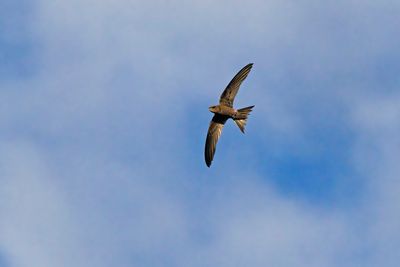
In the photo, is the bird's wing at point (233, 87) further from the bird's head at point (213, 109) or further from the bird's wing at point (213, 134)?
the bird's wing at point (213, 134)

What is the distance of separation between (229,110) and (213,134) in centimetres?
247

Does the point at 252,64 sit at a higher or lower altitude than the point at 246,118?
higher

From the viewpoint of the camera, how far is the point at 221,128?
5234 centimetres

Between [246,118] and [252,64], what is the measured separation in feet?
11.6

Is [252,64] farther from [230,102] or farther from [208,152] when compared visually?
[208,152]

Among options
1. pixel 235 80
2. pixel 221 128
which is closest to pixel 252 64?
pixel 235 80

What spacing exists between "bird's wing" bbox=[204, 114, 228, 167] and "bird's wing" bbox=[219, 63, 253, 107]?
47.8 inches

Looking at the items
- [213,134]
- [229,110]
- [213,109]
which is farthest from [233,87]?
[213,134]

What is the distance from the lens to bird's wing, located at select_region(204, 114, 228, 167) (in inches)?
2032

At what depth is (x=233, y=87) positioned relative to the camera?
5066 cm

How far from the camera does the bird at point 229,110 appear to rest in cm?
5019

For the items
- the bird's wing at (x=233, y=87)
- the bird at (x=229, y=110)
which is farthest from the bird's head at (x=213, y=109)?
the bird's wing at (x=233, y=87)

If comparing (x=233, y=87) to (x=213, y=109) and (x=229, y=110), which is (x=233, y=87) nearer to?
(x=229, y=110)

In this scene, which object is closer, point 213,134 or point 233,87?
point 233,87
